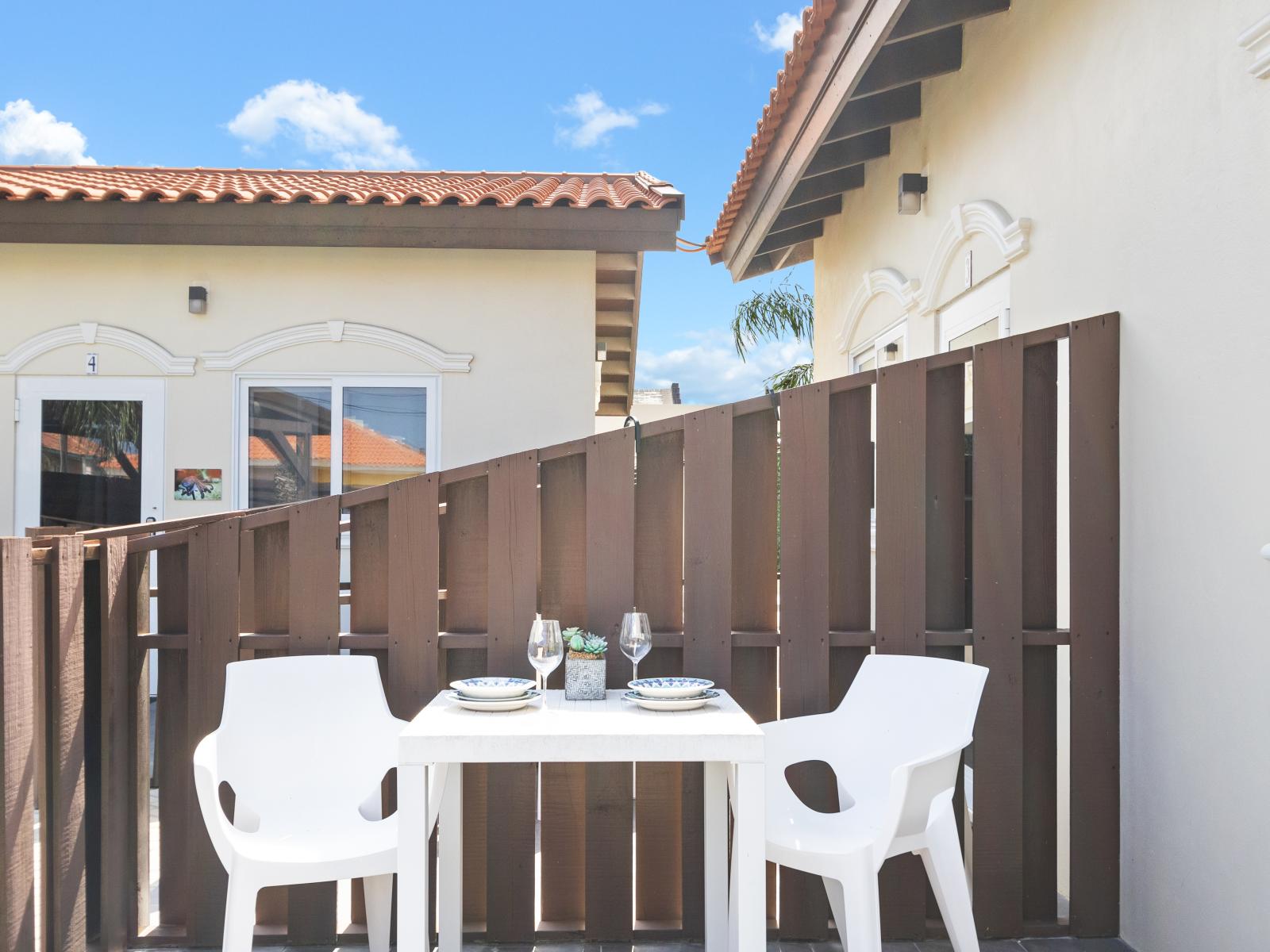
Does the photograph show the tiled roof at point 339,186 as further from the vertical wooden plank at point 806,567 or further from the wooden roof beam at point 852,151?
the vertical wooden plank at point 806,567

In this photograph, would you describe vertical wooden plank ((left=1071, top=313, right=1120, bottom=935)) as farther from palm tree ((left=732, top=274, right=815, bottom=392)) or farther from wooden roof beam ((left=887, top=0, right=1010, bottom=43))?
palm tree ((left=732, top=274, right=815, bottom=392))

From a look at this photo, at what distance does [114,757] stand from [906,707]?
7.53ft

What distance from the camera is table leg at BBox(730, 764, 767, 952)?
2.36 meters

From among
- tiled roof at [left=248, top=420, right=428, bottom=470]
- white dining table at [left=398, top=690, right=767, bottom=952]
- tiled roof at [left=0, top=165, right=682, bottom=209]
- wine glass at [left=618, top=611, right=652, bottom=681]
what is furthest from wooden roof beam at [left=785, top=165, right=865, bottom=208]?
white dining table at [left=398, top=690, right=767, bottom=952]

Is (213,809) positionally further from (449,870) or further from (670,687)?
(670,687)

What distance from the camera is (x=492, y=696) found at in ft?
8.44

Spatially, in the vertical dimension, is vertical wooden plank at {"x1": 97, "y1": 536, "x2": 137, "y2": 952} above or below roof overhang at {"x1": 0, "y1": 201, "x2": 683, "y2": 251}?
below

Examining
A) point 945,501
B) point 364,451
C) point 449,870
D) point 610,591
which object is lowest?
point 449,870

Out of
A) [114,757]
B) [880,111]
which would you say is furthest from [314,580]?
[880,111]

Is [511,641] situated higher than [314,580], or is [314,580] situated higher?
[314,580]

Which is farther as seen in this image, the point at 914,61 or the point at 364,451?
the point at 364,451

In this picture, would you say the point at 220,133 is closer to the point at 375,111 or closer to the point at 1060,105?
the point at 375,111

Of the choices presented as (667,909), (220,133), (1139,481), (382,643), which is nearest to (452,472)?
(382,643)

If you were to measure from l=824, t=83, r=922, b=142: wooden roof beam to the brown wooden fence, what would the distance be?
2215mm
